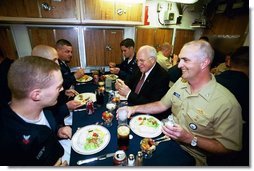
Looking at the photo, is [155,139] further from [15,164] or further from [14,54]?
[14,54]

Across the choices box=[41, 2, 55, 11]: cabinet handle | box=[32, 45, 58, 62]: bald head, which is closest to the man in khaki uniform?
box=[32, 45, 58, 62]: bald head

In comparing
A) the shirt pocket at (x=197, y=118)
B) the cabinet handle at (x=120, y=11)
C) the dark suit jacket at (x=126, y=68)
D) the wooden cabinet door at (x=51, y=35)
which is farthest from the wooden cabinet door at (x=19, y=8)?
the shirt pocket at (x=197, y=118)

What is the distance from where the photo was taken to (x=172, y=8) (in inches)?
137

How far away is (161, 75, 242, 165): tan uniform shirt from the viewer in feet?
3.32

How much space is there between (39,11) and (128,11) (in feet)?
4.79

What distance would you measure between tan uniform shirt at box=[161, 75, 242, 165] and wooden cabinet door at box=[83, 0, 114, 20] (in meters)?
1.90

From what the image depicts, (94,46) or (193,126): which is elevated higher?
(94,46)

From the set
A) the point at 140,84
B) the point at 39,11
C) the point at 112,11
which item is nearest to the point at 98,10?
the point at 112,11

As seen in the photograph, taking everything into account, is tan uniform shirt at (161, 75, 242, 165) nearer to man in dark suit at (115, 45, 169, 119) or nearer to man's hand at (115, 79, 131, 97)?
man in dark suit at (115, 45, 169, 119)

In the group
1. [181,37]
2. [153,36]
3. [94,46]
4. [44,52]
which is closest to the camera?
[44,52]

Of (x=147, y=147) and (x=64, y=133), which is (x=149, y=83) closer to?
(x=147, y=147)

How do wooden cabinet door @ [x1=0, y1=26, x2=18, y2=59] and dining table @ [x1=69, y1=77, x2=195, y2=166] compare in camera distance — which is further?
wooden cabinet door @ [x1=0, y1=26, x2=18, y2=59]

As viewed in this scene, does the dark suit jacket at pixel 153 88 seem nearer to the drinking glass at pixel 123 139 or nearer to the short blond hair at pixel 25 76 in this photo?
the drinking glass at pixel 123 139

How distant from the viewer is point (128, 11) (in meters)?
2.52
